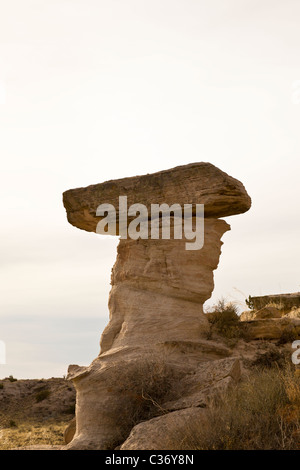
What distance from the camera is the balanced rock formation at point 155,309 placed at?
10477mm

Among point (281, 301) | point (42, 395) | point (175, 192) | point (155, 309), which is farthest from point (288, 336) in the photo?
point (42, 395)

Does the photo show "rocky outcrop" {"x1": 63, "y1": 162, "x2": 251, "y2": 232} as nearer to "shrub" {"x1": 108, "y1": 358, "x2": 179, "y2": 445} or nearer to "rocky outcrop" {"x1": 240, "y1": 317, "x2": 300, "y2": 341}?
"rocky outcrop" {"x1": 240, "y1": 317, "x2": 300, "y2": 341}

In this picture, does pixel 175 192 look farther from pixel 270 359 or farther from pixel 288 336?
pixel 288 336

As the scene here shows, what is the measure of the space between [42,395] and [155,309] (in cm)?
1214

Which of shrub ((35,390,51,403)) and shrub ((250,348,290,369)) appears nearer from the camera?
shrub ((250,348,290,369))

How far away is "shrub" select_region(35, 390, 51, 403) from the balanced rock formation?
1080 centimetres

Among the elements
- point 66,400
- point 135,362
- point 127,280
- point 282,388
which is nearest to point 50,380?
point 66,400

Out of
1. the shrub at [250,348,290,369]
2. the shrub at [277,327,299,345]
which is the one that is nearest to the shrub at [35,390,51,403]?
the shrub at [277,327,299,345]

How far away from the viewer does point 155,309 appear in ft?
41.3

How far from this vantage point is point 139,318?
12570mm

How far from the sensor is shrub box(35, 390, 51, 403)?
22.5m

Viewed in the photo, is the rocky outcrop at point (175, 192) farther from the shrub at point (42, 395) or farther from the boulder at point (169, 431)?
the shrub at point (42, 395)

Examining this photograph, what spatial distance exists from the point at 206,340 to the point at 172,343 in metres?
1.10
